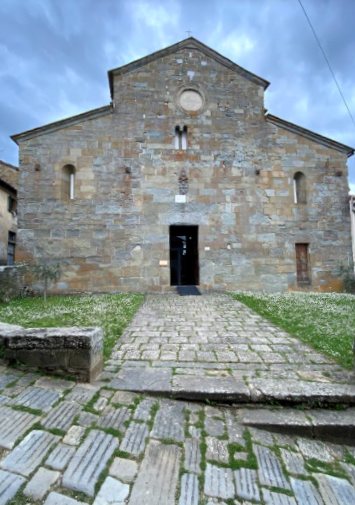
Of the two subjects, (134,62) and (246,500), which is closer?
(246,500)

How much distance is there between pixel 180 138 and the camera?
9.75 metres

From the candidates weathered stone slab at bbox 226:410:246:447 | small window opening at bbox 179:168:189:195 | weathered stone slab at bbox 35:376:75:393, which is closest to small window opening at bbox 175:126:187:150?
small window opening at bbox 179:168:189:195

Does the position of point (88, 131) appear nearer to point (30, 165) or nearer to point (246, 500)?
point (30, 165)

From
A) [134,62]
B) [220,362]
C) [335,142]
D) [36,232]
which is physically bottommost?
[220,362]

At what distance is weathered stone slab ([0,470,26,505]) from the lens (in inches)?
55.1

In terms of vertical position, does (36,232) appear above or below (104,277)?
above

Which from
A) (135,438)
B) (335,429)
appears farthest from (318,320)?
(135,438)

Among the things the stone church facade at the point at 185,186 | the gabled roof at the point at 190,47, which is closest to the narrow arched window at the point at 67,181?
the stone church facade at the point at 185,186

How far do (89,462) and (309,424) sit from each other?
5.60 feet

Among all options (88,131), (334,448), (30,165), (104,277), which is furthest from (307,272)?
(30,165)

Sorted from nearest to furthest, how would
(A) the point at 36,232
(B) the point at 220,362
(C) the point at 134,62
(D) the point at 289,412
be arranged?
(D) the point at 289,412, (B) the point at 220,362, (A) the point at 36,232, (C) the point at 134,62

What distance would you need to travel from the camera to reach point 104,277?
9086mm

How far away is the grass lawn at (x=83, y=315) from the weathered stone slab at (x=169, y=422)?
1.25 metres

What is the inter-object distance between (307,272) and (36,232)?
9691 mm
